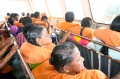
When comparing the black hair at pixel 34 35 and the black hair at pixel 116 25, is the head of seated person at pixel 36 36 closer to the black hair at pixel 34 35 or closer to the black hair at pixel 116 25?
the black hair at pixel 34 35

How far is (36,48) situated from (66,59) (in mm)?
490

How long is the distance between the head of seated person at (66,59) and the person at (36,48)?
32 centimetres

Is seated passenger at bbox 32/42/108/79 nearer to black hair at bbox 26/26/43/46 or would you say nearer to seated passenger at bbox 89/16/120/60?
black hair at bbox 26/26/43/46

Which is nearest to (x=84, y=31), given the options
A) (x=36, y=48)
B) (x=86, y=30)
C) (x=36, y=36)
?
(x=86, y=30)

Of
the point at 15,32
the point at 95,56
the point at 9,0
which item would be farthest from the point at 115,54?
the point at 9,0

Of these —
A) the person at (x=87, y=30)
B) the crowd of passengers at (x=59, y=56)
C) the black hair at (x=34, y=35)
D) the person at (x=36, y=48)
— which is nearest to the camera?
the crowd of passengers at (x=59, y=56)

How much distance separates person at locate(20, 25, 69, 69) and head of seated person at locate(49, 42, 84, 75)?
321 mm

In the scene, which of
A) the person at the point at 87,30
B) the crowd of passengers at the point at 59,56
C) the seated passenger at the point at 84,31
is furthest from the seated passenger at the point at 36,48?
the person at the point at 87,30

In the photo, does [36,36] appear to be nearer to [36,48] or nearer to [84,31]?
[36,48]

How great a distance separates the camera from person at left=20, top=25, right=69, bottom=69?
1.34 meters

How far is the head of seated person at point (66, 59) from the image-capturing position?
1009 millimetres


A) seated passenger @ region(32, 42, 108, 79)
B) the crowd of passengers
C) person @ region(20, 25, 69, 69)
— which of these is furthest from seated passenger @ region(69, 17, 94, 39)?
seated passenger @ region(32, 42, 108, 79)

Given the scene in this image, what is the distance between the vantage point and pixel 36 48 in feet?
4.62

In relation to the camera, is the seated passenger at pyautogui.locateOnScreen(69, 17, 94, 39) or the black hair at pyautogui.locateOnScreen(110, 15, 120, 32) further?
the seated passenger at pyautogui.locateOnScreen(69, 17, 94, 39)
